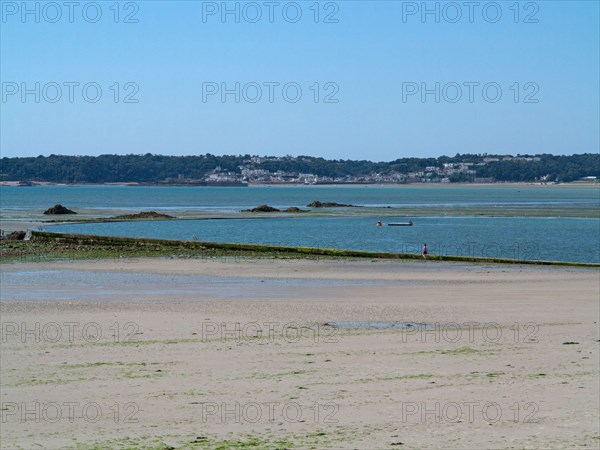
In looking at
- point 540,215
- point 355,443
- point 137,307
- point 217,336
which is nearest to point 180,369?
point 217,336

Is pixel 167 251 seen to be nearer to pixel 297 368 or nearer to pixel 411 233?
pixel 411 233

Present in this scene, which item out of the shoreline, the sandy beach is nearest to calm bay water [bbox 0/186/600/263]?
the shoreline

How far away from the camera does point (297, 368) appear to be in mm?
14609

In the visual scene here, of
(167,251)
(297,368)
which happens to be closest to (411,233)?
(167,251)

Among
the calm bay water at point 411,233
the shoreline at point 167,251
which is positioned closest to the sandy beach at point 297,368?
the shoreline at point 167,251

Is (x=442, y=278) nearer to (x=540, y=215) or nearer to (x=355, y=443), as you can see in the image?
(x=355, y=443)

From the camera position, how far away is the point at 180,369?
14.5 metres

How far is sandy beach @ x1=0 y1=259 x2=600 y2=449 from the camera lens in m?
11.2

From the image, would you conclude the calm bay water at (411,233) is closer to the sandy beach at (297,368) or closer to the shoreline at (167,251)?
the shoreline at (167,251)

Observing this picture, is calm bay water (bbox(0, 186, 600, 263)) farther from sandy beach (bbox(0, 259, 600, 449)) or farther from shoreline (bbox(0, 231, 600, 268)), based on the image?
sandy beach (bbox(0, 259, 600, 449))

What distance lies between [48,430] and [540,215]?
8192cm

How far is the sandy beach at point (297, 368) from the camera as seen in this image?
1120 cm

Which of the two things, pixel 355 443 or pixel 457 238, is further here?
pixel 457 238

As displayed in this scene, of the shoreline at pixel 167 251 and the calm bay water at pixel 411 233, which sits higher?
the shoreline at pixel 167 251
